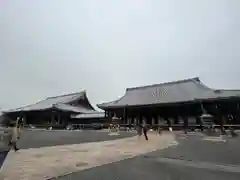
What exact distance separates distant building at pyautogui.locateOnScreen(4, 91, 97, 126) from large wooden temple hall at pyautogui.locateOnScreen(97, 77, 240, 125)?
915 centimetres

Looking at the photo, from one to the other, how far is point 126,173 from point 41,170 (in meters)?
2.60

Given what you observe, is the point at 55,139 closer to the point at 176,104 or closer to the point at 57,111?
the point at 176,104

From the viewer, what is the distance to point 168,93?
37.7m

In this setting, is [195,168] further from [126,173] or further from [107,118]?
[107,118]

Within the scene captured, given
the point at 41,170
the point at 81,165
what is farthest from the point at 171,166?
the point at 41,170

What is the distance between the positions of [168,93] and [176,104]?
18.0ft

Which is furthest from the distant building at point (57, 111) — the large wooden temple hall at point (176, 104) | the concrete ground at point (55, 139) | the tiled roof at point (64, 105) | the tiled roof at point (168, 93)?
the concrete ground at point (55, 139)

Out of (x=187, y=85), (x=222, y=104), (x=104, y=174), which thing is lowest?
(x=104, y=174)

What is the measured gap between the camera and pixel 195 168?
287 inches

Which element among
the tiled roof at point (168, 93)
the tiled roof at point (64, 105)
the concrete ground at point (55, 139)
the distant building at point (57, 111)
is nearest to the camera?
the concrete ground at point (55, 139)

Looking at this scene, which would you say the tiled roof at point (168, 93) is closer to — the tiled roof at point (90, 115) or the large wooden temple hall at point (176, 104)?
the large wooden temple hall at point (176, 104)

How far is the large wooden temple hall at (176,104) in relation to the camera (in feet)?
96.3

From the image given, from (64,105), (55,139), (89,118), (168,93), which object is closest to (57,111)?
(64,105)

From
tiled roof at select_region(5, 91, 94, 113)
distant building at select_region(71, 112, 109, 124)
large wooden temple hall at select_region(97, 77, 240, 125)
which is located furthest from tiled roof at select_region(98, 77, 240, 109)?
tiled roof at select_region(5, 91, 94, 113)
